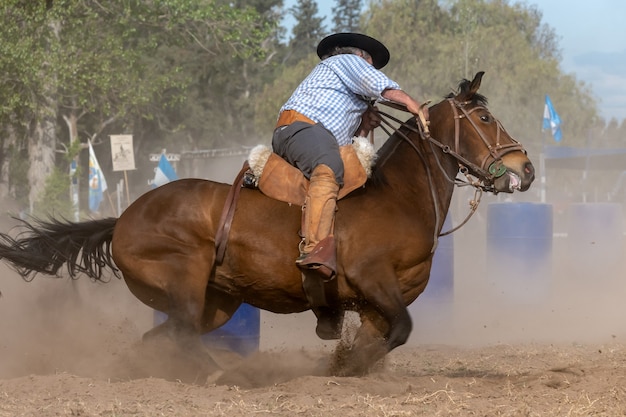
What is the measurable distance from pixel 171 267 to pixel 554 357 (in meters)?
3.95

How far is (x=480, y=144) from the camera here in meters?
6.26

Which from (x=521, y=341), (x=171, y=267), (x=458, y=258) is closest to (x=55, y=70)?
(x=458, y=258)

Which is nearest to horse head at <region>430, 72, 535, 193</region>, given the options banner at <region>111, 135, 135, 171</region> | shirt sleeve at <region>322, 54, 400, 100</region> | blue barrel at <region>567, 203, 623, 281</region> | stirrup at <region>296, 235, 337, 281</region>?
shirt sleeve at <region>322, 54, 400, 100</region>

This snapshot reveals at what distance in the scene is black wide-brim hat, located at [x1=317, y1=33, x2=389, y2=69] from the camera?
6441 millimetres

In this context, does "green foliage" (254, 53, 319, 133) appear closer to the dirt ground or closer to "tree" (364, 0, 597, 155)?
"tree" (364, 0, 597, 155)

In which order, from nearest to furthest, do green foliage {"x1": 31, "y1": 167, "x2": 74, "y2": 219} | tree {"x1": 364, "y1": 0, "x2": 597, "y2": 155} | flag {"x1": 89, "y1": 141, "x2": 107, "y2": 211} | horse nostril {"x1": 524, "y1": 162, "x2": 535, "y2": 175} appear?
horse nostril {"x1": 524, "y1": 162, "x2": 535, "y2": 175}, flag {"x1": 89, "y1": 141, "x2": 107, "y2": 211}, green foliage {"x1": 31, "y1": 167, "x2": 74, "y2": 219}, tree {"x1": 364, "y1": 0, "x2": 597, "y2": 155}

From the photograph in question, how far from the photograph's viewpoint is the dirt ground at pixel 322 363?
5.14 meters

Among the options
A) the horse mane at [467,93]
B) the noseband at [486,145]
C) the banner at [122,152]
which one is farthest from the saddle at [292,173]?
the banner at [122,152]

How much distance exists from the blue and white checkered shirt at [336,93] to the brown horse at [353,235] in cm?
42

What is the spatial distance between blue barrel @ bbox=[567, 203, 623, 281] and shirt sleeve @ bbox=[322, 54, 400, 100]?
827cm

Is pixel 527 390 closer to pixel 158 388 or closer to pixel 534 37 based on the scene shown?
pixel 158 388

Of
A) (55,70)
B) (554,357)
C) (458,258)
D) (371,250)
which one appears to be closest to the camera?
(371,250)

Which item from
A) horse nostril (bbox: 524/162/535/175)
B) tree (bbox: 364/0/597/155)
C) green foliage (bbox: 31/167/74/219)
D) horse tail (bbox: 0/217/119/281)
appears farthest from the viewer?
tree (bbox: 364/0/597/155)

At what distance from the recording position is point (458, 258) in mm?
18250
